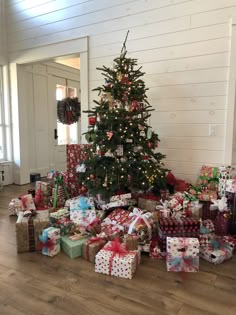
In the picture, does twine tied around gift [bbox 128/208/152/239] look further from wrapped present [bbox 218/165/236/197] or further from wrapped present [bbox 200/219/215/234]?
wrapped present [bbox 218/165/236/197]

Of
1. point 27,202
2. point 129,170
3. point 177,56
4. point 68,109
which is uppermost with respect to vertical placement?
point 177,56

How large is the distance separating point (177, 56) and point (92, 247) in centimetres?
260

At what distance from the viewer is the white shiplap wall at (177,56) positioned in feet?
10.2

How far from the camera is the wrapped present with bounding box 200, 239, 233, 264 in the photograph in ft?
7.19

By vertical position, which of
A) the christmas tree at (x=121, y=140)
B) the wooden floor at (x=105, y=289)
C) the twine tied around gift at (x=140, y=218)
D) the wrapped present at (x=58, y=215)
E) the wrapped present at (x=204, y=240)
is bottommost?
the wooden floor at (x=105, y=289)

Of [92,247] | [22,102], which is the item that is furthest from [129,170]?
[22,102]

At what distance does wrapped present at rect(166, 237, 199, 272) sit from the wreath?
13.4ft

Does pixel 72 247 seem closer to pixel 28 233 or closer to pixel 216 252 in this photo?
pixel 28 233

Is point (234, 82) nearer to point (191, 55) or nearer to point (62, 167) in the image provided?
point (191, 55)

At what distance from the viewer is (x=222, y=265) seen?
2184mm

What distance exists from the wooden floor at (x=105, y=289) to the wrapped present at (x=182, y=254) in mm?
58

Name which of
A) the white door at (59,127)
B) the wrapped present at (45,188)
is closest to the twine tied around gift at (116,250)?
the wrapped present at (45,188)

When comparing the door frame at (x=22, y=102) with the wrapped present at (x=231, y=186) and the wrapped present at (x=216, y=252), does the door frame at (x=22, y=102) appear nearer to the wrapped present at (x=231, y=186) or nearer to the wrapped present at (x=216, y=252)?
the wrapped present at (x=231, y=186)

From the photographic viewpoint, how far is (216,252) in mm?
2205
